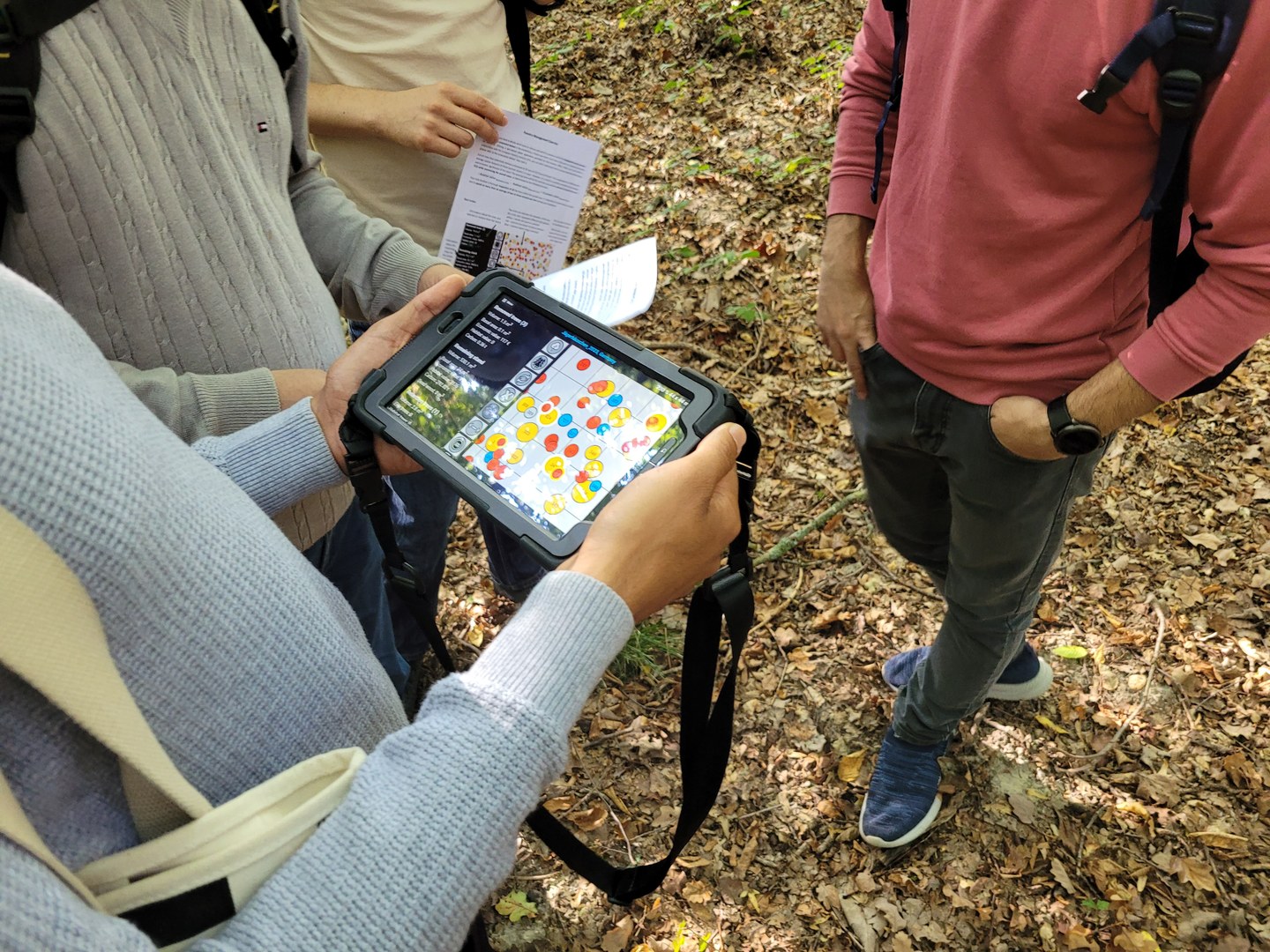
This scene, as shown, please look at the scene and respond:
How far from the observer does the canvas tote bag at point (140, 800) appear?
0.73m

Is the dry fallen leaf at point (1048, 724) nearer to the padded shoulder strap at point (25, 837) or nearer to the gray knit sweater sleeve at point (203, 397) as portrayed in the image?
the gray knit sweater sleeve at point (203, 397)

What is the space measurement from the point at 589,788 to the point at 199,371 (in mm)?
1972

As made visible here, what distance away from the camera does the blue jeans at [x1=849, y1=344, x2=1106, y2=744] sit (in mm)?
1892

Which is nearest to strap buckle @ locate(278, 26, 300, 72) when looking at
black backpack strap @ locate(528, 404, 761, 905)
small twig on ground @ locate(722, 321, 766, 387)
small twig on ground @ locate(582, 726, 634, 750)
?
black backpack strap @ locate(528, 404, 761, 905)

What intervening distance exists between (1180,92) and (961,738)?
7.14 ft

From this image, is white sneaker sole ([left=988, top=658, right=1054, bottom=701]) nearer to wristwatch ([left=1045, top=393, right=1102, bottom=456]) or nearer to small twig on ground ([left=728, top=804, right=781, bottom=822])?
small twig on ground ([left=728, top=804, right=781, bottom=822])

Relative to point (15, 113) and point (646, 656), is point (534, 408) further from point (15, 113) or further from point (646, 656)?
point (646, 656)

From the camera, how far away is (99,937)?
72 centimetres

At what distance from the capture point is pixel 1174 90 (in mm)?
1301

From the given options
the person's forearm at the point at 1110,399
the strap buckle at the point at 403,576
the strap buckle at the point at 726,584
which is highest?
the strap buckle at the point at 726,584

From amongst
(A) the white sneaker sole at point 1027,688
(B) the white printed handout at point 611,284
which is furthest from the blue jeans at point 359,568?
(A) the white sneaker sole at point 1027,688

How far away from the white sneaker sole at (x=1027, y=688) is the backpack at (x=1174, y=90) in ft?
5.03

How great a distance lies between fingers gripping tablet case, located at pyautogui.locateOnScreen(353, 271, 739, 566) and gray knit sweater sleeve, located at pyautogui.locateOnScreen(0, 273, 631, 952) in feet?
1.00

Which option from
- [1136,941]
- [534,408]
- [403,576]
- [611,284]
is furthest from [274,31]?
[1136,941]
